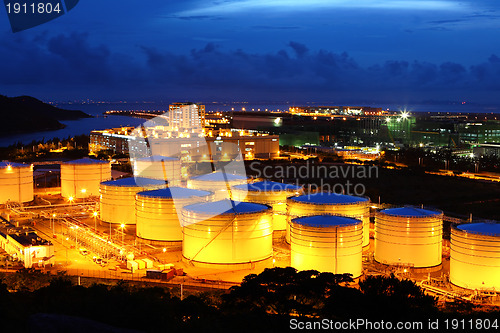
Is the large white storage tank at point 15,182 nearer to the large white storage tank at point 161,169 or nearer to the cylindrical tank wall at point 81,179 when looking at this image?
the cylindrical tank wall at point 81,179

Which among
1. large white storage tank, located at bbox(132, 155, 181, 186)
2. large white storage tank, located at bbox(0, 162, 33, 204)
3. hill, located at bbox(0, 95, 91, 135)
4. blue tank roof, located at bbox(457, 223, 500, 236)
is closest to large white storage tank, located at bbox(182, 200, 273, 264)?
blue tank roof, located at bbox(457, 223, 500, 236)

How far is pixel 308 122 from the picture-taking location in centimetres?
9781

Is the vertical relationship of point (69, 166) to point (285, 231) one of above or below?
above

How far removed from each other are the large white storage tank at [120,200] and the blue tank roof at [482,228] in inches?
530

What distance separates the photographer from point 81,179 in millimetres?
31266

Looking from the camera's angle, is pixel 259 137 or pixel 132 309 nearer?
pixel 132 309

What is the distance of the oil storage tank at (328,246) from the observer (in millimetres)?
17141

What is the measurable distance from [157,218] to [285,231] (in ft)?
17.4

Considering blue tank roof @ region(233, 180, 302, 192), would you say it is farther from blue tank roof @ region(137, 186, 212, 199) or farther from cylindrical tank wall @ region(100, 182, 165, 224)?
cylindrical tank wall @ region(100, 182, 165, 224)

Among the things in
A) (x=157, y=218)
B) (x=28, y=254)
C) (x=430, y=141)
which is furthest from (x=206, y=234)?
(x=430, y=141)

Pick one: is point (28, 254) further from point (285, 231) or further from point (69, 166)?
point (69, 166)

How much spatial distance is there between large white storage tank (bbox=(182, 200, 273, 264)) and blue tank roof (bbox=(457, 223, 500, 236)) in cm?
619

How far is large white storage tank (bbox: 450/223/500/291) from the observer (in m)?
16.3

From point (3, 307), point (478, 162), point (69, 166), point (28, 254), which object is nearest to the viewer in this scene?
point (3, 307)
